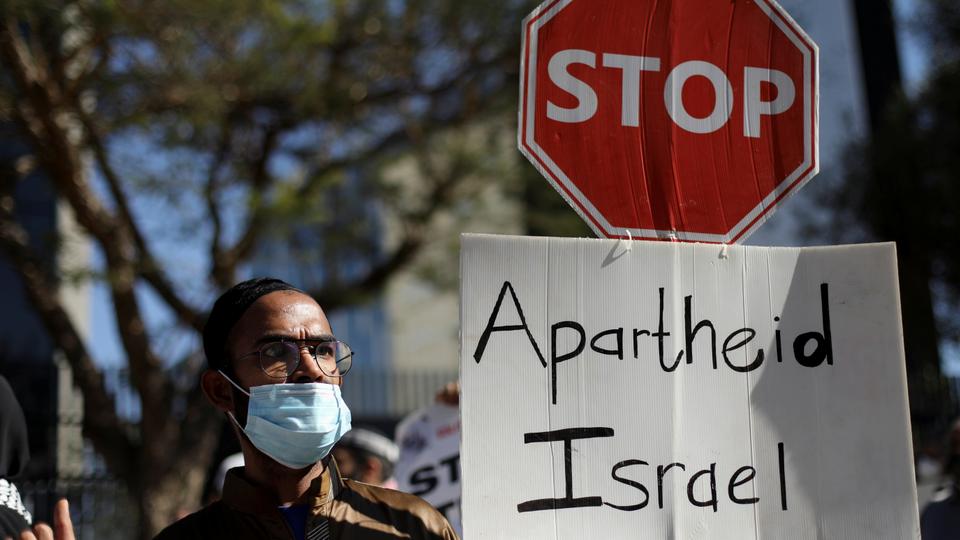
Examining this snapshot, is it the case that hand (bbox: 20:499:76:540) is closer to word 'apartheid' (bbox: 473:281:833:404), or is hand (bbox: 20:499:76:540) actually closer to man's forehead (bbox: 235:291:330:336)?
man's forehead (bbox: 235:291:330:336)

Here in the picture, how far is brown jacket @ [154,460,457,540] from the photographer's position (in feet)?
7.21

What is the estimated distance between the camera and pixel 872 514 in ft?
7.95

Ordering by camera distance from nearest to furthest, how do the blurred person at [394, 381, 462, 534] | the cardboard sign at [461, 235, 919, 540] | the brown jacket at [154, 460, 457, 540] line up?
the brown jacket at [154, 460, 457, 540], the cardboard sign at [461, 235, 919, 540], the blurred person at [394, 381, 462, 534]

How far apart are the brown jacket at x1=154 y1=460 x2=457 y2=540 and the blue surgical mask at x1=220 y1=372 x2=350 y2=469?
0.07 m

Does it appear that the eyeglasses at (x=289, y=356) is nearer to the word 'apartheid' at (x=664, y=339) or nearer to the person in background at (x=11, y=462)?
the word 'apartheid' at (x=664, y=339)

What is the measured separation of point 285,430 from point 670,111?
1.20 meters

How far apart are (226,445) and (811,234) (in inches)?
467

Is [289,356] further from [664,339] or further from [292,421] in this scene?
[664,339]

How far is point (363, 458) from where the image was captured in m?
5.48

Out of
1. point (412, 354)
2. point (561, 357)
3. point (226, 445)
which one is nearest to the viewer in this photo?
point (561, 357)

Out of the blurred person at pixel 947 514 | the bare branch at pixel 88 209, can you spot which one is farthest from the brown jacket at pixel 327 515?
the bare branch at pixel 88 209

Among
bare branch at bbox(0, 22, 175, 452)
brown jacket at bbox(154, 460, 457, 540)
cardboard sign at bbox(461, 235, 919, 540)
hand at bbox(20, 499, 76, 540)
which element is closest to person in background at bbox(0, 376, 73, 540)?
hand at bbox(20, 499, 76, 540)

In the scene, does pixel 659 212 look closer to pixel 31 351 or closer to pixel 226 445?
pixel 226 445

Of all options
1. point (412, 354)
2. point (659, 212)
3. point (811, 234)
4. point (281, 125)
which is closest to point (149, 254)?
point (281, 125)
